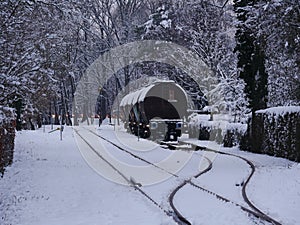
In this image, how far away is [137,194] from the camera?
405 inches

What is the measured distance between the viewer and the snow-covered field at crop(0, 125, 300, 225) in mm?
8055

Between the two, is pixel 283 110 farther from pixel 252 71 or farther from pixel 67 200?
pixel 67 200

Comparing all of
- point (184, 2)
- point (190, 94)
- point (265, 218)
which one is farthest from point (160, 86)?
point (265, 218)

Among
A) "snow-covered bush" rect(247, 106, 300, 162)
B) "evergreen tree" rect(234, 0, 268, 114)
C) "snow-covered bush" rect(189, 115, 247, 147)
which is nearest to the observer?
"snow-covered bush" rect(247, 106, 300, 162)

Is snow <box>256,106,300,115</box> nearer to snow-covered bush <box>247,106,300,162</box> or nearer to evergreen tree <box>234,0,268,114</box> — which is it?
snow-covered bush <box>247,106,300,162</box>

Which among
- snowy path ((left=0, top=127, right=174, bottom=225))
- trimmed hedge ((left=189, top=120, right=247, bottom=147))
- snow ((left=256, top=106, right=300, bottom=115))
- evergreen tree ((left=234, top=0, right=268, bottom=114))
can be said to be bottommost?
snowy path ((left=0, top=127, right=174, bottom=225))

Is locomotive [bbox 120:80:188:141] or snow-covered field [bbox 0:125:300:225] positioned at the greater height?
locomotive [bbox 120:80:188:141]

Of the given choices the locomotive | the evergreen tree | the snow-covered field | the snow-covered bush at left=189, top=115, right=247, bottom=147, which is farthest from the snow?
the locomotive

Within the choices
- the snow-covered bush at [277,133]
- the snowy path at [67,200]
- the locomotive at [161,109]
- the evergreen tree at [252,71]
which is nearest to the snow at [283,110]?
the snow-covered bush at [277,133]

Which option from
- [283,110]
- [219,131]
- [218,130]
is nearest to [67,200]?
[283,110]

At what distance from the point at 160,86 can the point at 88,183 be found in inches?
803

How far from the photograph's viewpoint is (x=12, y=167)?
15.7 metres

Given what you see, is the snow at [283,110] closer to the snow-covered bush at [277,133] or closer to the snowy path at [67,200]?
the snow-covered bush at [277,133]

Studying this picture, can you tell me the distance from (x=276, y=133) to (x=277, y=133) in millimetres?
125
